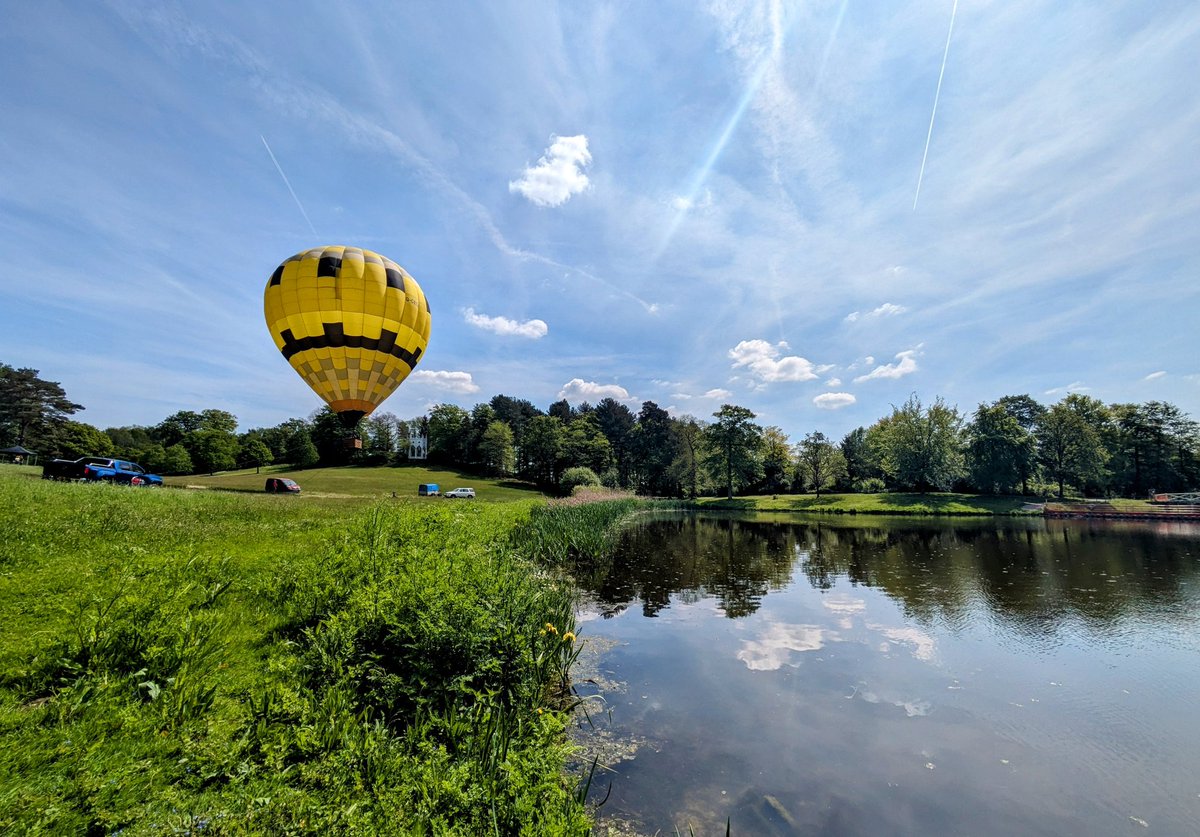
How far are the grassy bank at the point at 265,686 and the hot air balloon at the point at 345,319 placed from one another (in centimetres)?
640

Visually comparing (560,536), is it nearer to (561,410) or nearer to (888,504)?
(888,504)

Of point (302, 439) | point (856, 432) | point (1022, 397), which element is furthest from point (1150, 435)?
point (302, 439)

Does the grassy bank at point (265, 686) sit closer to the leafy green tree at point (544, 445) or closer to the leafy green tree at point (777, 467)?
the leafy green tree at point (544, 445)

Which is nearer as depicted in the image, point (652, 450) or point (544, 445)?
point (544, 445)

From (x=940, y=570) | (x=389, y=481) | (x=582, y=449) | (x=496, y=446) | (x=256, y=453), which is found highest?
(x=496, y=446)

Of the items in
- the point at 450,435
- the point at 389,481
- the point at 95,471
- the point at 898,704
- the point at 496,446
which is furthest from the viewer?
the point at 450,435

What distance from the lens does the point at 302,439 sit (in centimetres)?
6625

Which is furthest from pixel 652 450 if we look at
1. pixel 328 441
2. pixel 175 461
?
pixel 175 461

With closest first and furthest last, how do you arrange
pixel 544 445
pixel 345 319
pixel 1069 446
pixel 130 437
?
pixel 345 319, pixel 1069 446, pixel 544 445, pixel 130 437

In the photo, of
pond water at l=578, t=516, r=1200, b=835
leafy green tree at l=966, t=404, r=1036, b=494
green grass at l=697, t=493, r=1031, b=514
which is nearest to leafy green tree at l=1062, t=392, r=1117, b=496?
leafy green tree at l=966, t=404, r=1036, b=494

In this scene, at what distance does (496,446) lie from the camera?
62906 mm

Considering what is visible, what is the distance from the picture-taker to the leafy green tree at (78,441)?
169 feet

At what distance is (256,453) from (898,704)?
8240 centimetres

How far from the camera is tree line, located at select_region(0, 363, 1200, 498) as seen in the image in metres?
46.9
